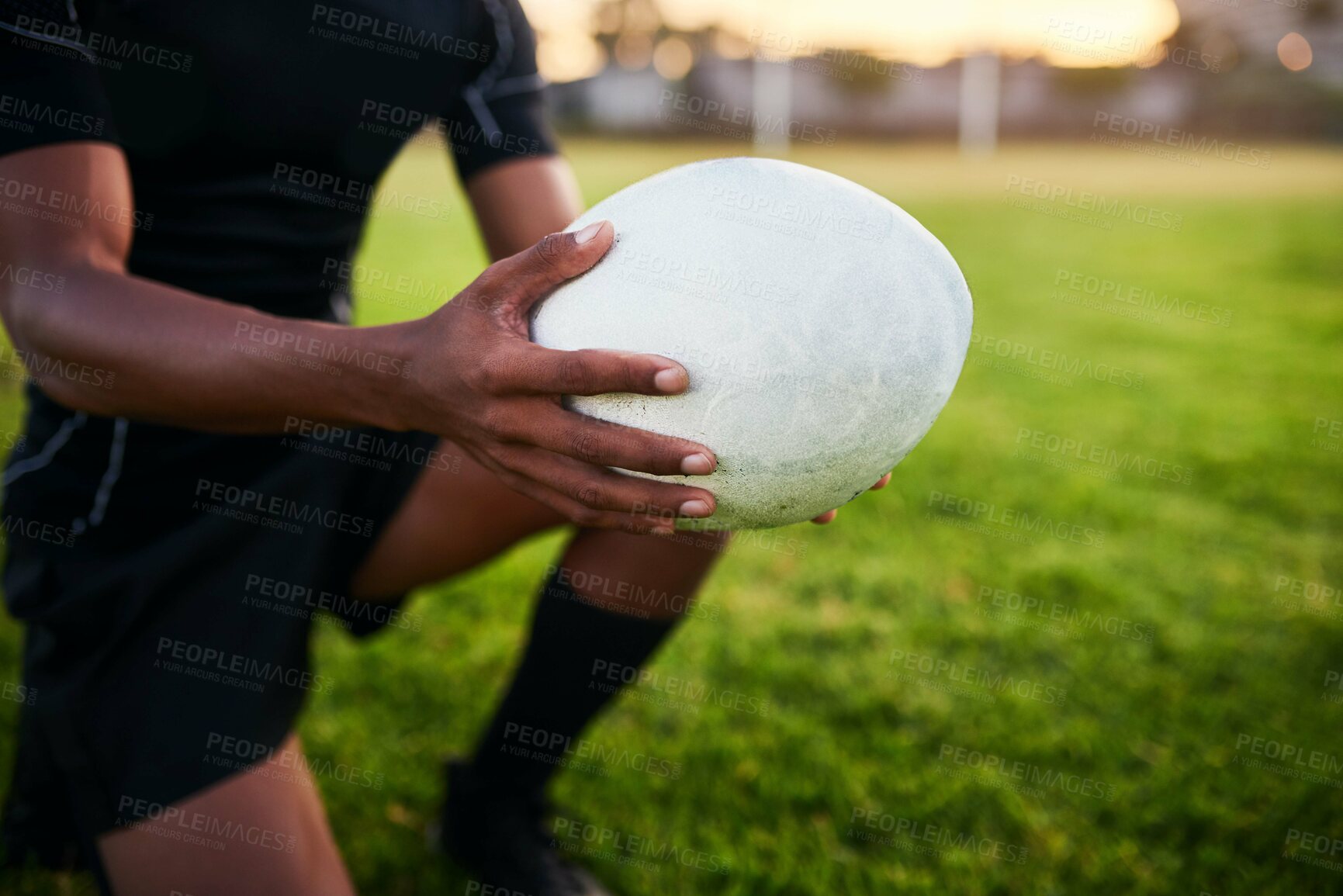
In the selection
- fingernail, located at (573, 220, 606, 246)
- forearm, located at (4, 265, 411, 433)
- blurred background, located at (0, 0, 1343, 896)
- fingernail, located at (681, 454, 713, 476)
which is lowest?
blurred background, located at (0, 0, 1343, 896)

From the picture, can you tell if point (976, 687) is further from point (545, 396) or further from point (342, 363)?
point (342, 363)

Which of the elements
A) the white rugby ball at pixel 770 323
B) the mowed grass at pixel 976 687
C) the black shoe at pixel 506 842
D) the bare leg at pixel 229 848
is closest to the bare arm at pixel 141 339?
the white rugby ball at pixel 770 323

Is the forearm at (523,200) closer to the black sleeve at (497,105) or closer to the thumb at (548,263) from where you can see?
the black sleeve at (497,105)

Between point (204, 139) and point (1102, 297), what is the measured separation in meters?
6.33

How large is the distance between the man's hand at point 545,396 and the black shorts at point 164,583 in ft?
1.32

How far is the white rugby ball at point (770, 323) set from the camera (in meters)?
1.07

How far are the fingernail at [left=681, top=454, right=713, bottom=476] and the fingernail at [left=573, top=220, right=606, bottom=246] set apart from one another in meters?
0.27

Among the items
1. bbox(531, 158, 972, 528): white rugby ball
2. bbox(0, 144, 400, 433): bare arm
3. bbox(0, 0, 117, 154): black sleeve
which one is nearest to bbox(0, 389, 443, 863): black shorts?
bbox(0, 144, 400, 433): bare arm

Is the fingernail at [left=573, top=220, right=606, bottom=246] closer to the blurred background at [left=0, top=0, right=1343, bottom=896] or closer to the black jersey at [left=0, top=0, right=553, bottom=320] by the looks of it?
the black jersey at [left=0, top=0, right=553, bottom=320]

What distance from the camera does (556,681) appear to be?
1584 mm

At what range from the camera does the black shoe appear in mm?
1626

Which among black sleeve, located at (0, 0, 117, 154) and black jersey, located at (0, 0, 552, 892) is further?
black jersey, located at (0, 0, 552, 892)

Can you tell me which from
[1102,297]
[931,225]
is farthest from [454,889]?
[931,225]

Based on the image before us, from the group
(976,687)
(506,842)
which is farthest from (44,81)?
(976,687)
